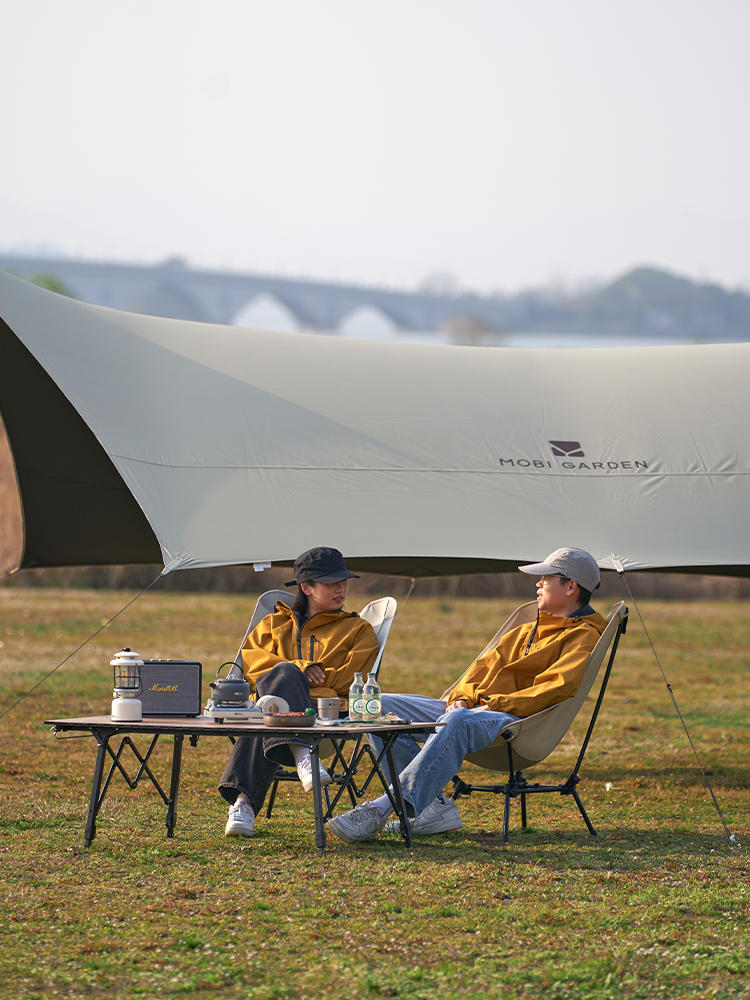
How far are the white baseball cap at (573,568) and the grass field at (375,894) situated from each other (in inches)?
38.5

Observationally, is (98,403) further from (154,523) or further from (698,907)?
(698,907)

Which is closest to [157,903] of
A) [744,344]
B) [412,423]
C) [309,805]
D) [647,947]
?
[647,947]

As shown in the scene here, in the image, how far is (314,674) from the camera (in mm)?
5141

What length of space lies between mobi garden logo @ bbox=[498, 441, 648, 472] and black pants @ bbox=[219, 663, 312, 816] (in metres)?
2.05

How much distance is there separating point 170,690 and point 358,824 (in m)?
0.80

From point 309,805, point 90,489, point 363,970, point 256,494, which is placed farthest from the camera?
point 90,489

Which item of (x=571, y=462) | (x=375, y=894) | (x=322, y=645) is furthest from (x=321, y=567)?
(x=571, y=462)

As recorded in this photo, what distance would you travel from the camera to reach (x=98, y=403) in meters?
6.07

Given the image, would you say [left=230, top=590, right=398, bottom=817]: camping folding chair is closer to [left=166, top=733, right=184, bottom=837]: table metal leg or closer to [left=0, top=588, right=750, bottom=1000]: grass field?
[left=0, top=588, right=750, bottom=1000]: grass field

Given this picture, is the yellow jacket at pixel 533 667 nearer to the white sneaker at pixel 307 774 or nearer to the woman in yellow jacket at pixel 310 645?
the woman in yellow jacket at pixel 310 645

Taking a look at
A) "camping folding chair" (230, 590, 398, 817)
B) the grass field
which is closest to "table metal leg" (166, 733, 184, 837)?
the grass field

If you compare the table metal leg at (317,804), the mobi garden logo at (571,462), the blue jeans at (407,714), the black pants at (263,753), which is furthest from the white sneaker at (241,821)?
the mobi garden logo at (571,462)

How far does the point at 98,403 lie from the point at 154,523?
65 centimetres

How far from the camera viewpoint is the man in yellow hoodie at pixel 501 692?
15.8 ft
